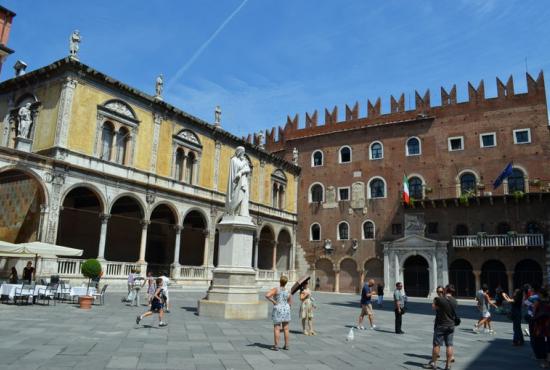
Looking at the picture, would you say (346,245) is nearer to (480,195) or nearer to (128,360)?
(480,195)

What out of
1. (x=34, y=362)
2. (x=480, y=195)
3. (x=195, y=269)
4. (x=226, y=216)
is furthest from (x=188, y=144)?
(x=34, y=362)

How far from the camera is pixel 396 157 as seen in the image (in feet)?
103

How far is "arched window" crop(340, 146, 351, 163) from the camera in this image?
109 feet

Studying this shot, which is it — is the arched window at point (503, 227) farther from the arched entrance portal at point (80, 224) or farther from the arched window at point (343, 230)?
the arched entrance portal at point (80, 224)

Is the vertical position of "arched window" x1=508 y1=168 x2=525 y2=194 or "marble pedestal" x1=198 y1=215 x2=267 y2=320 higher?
"arched window" x1=508 y1=168 x2=525 y2=194

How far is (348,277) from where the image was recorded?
31.6 meters

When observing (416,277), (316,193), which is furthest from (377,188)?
(416,277)

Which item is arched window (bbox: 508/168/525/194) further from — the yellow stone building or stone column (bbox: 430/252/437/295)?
the yellow stone building

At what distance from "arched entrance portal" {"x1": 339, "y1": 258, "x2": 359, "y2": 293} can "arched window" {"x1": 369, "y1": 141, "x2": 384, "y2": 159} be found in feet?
25.1

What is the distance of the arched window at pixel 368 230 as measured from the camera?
31111 millimetres

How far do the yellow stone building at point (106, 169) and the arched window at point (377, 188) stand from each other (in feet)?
26.7

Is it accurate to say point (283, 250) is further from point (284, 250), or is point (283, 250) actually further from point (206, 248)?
point (206, 248)

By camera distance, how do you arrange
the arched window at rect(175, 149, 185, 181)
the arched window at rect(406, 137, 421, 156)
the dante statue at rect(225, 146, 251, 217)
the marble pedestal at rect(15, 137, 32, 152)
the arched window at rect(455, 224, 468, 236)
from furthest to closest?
the arched window at rect(406, 137, 421, 156), the arched window at rect(455, 224, 468, 236), the arched window at rect(175, 149, 185, 181), the marble pedestal at rect(15, 137, 32, 152), the dante statue at rect(225, 146, 251, 217)

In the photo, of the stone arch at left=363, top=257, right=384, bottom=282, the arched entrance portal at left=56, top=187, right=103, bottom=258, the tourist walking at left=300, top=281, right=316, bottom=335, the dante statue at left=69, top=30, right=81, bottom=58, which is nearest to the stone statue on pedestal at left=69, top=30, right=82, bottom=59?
the dante statue at left=69, top=30, right=81, bottom=58
